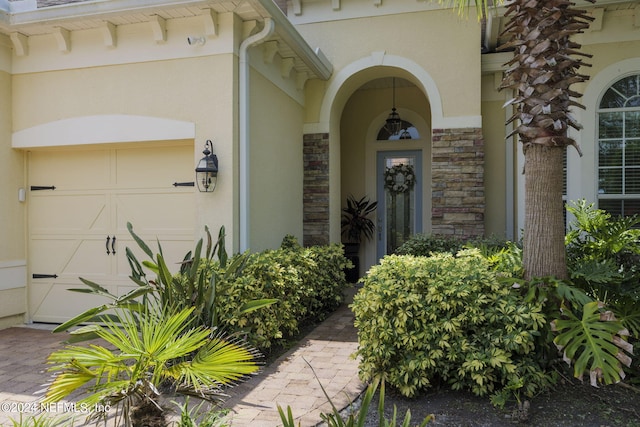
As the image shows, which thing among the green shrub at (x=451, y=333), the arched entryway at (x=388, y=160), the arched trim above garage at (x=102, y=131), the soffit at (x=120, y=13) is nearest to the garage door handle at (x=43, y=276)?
the arched trim above garage at (x=102, y=131)

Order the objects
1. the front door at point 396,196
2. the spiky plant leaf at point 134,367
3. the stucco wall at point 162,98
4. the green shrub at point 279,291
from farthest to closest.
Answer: the front door at point 396,196, the stucco wall at point 162,98, the green shrub at point 279,291, the spiky plant leaf at point 134,367

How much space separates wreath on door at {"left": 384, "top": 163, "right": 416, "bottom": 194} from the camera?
30.2 ft

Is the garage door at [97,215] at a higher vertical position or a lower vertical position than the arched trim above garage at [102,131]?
lower

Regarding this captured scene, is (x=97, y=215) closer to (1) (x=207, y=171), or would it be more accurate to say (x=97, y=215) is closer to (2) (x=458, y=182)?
(1) (x=207, y=171)

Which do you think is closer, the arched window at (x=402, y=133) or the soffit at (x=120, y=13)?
the soffit at (x=120, y=13)

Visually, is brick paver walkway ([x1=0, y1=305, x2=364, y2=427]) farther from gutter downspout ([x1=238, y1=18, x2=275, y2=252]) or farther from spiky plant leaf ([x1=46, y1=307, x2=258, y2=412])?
gutter downspout ([x1=238, y1=18, x2=275, y2=252])

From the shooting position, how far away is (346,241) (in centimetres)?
919

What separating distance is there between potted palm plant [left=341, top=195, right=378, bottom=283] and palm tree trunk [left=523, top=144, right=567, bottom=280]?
5.40 m

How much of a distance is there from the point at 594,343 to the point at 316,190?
5.11m

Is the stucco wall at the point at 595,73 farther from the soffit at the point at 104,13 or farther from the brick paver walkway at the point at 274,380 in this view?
the soffit at the point at 104,13

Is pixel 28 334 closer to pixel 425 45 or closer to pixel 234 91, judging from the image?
pixel 234 91

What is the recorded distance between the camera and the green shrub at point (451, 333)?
3.30 m

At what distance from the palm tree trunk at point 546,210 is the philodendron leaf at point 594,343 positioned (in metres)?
0.45

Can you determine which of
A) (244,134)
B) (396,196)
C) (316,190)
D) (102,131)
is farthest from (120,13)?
(396,196)
